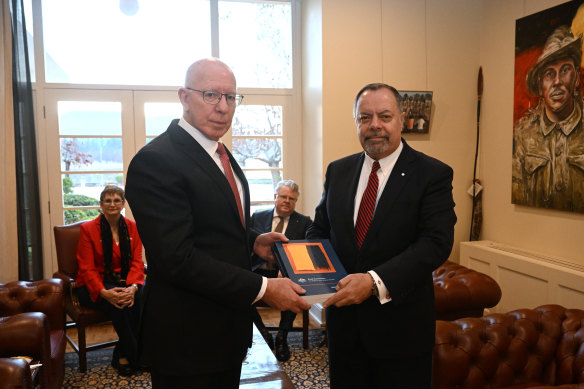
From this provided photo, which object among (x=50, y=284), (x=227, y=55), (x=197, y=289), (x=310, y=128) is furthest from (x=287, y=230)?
(x=197, y=289)

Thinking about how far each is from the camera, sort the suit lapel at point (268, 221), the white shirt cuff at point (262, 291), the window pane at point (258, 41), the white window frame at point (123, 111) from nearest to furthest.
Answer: the white shirt cuff at point (262, 291) → the suit lapel at point (268, 221) → the white window frame at point (123, 111) → the window pane at point (258, 41)

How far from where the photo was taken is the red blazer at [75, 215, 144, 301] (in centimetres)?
341

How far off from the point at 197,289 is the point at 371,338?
2.37 ft

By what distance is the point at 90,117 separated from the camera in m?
4.46

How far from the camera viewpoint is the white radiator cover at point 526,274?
3312 millimetres

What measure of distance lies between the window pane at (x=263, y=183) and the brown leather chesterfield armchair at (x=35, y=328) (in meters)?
2.31

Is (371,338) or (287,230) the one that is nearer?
(371,338)

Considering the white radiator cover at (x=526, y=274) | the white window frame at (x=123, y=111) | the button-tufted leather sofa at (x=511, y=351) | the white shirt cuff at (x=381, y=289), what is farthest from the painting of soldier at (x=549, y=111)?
the white shirt cuff at (x=381, y=289)

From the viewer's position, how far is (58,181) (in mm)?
4422

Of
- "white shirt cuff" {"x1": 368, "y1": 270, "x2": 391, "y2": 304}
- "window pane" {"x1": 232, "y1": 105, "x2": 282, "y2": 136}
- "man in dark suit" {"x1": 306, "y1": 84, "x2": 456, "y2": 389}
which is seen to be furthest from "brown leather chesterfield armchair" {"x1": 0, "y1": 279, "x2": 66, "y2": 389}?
"window pane" {"x1": 232, "y1": 105, "x2": 282, "y2": 136}

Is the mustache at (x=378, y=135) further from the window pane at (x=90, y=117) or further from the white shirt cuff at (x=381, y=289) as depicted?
the window pane at (x=90, y=117)

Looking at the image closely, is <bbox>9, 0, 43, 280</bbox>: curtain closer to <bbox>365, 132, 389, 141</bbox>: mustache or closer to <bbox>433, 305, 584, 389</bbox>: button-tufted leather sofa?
<bbox>365, 132, 389, 141</bbox>: mustache

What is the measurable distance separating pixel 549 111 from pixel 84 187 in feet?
14.8

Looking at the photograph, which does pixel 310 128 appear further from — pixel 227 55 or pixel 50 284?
pixel 50 284
